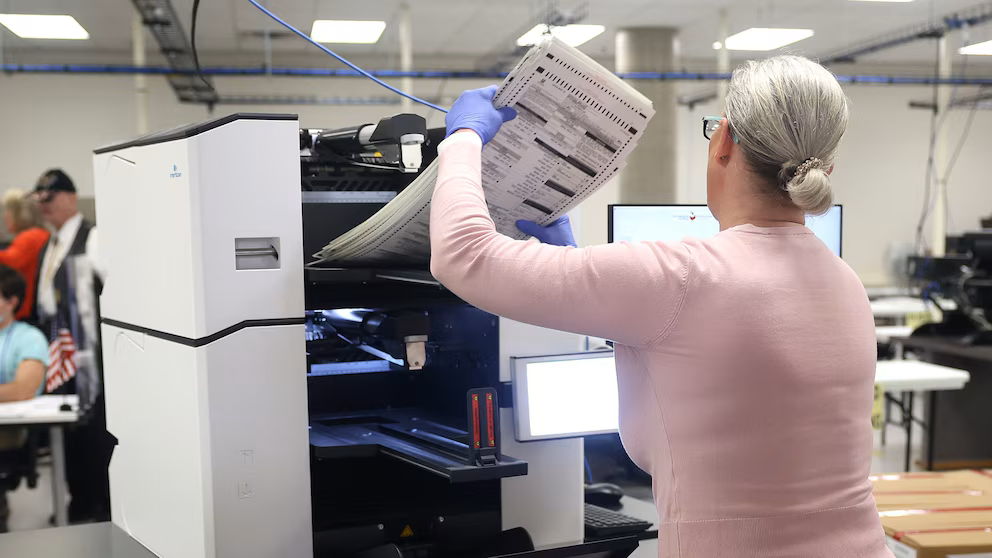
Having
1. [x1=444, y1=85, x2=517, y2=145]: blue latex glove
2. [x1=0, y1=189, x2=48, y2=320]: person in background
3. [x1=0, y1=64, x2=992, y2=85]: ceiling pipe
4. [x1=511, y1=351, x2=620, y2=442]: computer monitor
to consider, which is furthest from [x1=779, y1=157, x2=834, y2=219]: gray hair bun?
[x1=0, y1=64, x2=992, y2=85]: ceiling pipe

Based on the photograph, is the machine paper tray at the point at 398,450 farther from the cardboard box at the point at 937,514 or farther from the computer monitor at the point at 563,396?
the cardboard box at the point at 937,514

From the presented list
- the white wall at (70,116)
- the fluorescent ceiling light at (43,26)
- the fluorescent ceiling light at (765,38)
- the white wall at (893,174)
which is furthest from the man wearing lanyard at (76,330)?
the white wall at (893,174)

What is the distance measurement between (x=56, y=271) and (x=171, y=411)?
2882mm

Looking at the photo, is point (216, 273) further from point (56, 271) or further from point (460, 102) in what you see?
point (56, 271)

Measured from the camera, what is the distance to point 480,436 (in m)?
1.20

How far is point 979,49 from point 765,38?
7.35ft

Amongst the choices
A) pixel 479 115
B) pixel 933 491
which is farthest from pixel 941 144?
pixel 479 115

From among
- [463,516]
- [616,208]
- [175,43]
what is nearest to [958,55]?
[175,43]

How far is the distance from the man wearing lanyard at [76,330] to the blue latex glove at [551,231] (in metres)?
2.29

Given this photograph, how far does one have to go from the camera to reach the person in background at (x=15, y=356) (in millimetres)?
3223

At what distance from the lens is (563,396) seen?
1.46 metres

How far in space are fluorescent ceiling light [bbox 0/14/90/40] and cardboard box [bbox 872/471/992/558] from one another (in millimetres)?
6604

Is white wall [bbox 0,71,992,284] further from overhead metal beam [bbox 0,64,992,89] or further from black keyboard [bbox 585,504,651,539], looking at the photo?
black keyboard [bbox 585,504,651,539]

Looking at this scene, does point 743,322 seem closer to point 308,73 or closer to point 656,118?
point 308,73
